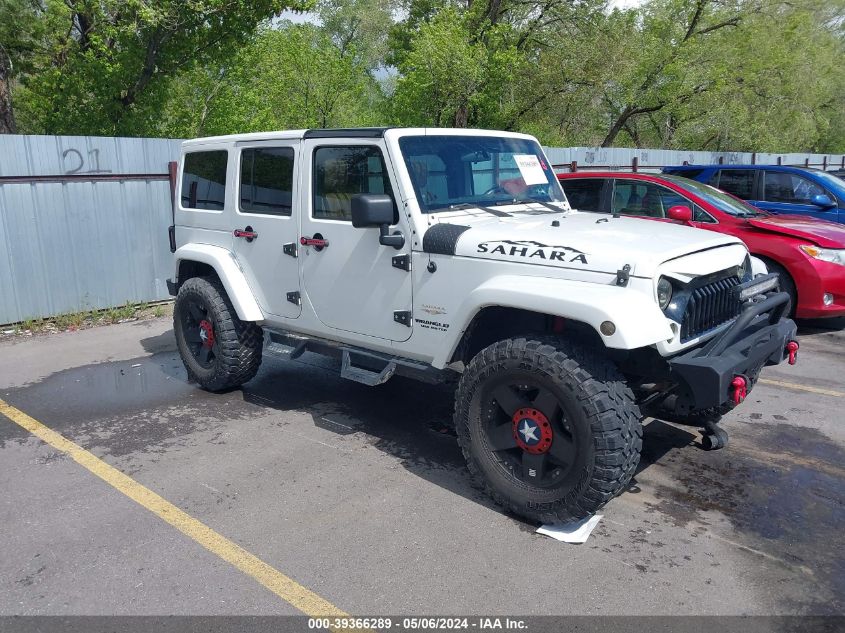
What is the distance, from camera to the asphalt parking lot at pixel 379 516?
3215 mm

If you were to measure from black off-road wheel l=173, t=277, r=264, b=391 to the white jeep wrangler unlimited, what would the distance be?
0.07 ft

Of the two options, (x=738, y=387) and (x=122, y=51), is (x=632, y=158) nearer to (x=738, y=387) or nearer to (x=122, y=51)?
(x=122, y=51)

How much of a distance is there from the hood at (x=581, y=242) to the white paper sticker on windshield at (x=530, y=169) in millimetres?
573

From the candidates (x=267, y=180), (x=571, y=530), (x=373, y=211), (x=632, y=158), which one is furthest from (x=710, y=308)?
(x=632, y=158)

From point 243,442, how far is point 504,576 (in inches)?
92.0

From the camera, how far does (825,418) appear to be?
534cm

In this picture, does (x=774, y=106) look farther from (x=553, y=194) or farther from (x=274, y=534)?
(x=274, y=534)

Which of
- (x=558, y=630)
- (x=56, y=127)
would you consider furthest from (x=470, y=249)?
(x=56, y=127)

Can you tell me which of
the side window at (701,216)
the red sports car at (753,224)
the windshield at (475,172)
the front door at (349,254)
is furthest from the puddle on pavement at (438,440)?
the side window at (701,216)

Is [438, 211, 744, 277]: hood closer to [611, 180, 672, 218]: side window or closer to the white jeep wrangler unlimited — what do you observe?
the white jeep wrangler unlimited

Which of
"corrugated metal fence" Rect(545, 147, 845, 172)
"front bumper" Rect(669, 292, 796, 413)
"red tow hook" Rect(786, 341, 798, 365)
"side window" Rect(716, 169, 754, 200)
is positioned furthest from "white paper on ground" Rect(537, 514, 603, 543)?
"corrugated metal fence" Rect(545, 147, 845, 172)

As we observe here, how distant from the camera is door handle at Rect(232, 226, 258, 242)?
5395 mm

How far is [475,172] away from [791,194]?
25.2ft

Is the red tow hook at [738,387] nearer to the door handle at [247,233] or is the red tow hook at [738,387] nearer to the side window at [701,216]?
the door handle at [247,233]
